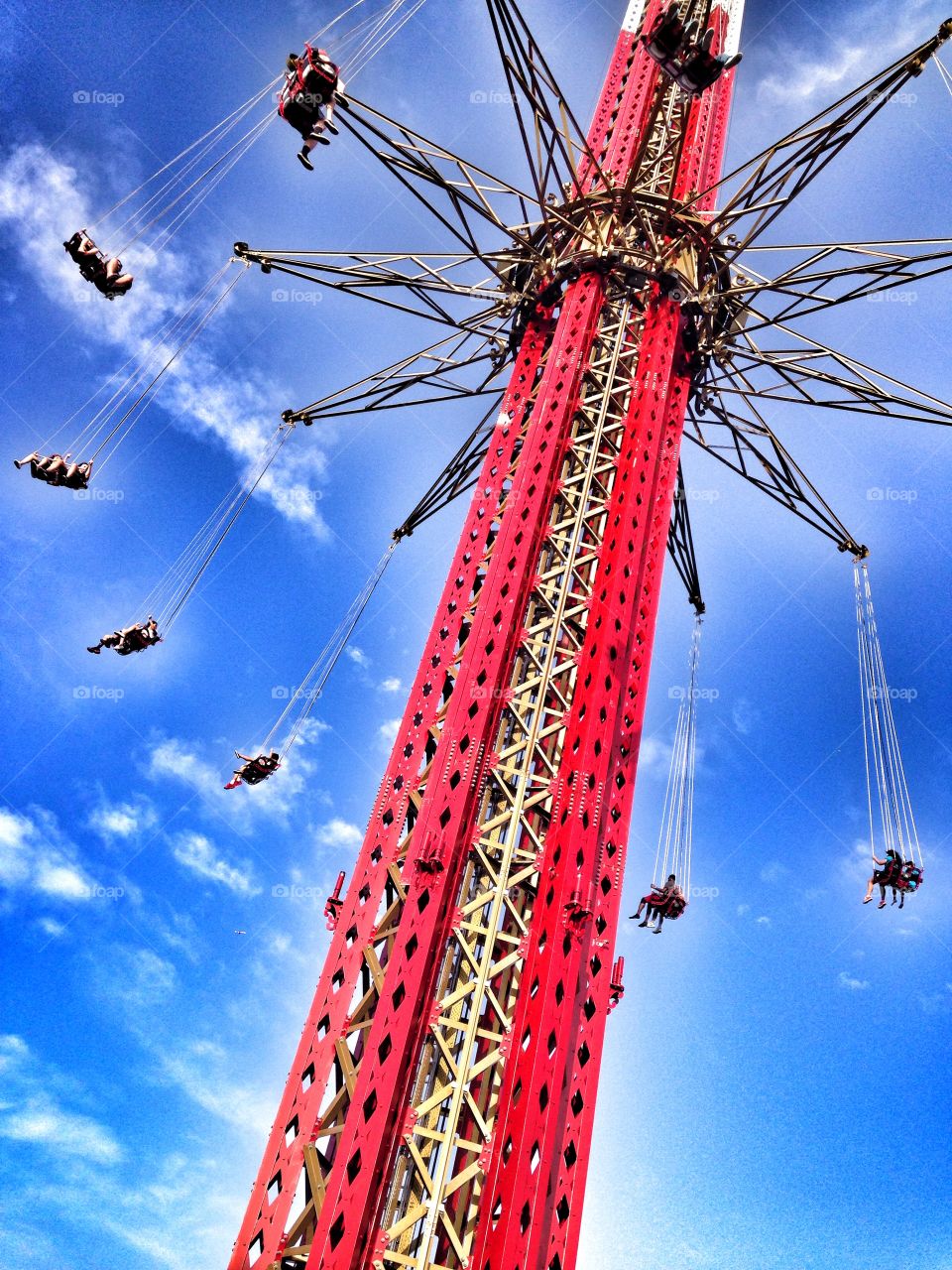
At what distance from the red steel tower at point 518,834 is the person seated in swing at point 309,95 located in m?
3.88

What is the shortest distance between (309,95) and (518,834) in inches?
337

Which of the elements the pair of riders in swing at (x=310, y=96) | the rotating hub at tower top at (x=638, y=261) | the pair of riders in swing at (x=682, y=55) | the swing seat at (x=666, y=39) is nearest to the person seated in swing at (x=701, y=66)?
the pair of riders in swing at (x=682, y=55)

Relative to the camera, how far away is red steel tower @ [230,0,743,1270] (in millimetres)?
7926

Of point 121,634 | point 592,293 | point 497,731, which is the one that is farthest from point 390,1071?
point 592,293

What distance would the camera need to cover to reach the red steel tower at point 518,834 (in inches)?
312

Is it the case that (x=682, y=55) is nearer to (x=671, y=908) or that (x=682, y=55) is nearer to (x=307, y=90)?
(x=307, y=90)

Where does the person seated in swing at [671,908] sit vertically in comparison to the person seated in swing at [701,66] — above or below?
below

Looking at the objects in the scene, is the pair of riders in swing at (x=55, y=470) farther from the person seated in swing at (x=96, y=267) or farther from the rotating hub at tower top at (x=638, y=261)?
the rotating hub at tower top at (x=638, y=261)

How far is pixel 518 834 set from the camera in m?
9.73

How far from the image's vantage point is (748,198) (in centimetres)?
1394

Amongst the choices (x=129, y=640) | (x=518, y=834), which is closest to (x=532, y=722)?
(x=518, y=834)

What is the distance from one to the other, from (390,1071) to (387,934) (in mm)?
1397

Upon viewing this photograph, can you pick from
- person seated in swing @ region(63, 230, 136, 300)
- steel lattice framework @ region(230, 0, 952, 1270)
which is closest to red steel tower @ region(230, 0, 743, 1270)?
steel lattice framework @ region(230, 0, 952, 1270)

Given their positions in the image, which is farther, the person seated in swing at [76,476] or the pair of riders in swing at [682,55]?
the person seated in swing at [76,476]
